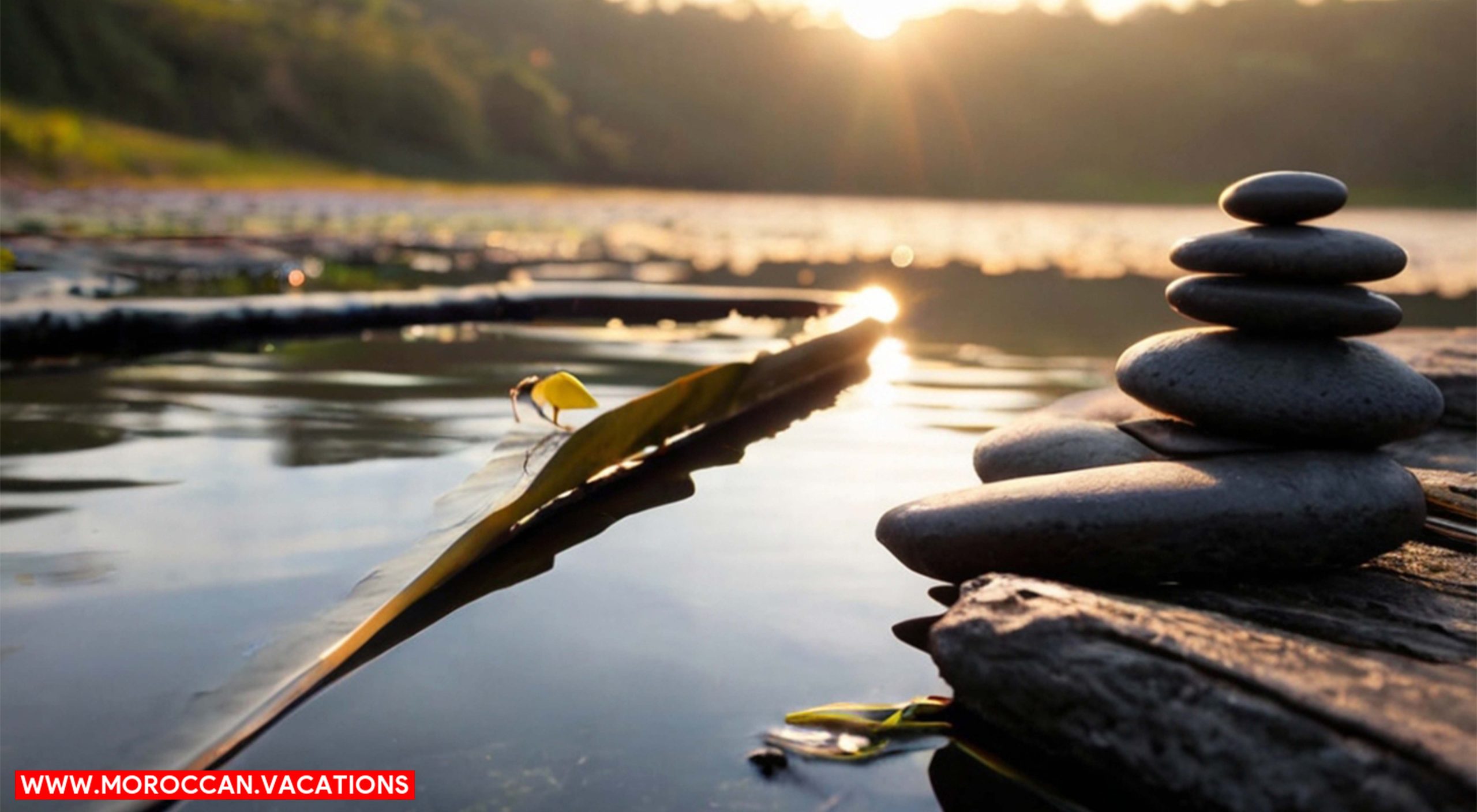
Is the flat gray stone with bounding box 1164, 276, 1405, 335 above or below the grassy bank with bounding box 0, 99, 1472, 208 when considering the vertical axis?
below

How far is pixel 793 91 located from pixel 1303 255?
75.1m

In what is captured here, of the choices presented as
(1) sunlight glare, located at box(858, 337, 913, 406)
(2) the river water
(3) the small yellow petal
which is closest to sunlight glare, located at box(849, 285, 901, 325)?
(1) sunlight glare, located at box(858, 337, 913, 406)

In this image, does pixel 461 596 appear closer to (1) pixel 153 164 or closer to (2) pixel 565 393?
(2) pixel 565 393

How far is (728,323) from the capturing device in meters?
6.38

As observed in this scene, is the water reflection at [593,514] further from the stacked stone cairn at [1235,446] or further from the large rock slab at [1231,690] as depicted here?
the large rock slab at [1231,690]

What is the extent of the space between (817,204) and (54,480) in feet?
116

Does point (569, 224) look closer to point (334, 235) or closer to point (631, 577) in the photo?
point (334, 235)

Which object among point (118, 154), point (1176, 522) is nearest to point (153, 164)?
point (118, 154)

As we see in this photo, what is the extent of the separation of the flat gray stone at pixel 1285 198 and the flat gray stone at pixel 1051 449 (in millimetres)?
556

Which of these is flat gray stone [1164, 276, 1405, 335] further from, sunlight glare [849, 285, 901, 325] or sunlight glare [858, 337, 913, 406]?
sunlight glare [849, 285, 901, 325]

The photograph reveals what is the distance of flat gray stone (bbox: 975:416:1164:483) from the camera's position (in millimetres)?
2492

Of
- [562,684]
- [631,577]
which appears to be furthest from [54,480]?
[562,684]

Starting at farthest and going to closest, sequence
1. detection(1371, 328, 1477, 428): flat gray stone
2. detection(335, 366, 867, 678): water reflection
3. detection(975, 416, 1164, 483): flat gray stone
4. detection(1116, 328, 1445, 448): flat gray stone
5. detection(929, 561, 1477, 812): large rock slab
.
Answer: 1. detection(1371, 328, 1477, 428): flat gray stone
2. detection(975, 416, 1164, 483): flat gray stone
3. detection(1116, 328, 1445, 448): flat gray stone
4. detection(335, 366, 867, 678): water reflection
5. detection(929, 561, 1477, 812): large rock slab

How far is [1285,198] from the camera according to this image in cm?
238
